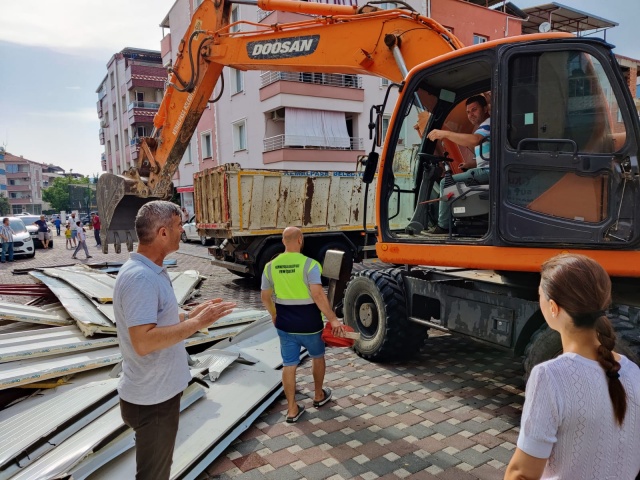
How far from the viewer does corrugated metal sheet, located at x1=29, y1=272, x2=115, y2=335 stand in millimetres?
5160

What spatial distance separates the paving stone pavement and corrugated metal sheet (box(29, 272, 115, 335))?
7.47ft

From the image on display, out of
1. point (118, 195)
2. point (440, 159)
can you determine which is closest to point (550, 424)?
point (440, 159)

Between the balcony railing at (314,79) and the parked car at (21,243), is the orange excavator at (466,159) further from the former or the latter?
the parked car at (21,243)

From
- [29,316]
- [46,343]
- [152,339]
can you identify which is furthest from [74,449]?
[29,316]

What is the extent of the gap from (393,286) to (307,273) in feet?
5.36

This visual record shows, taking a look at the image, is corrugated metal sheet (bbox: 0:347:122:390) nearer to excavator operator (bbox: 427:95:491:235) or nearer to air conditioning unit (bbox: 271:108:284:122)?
excavator operator (bbox: 427:95:491:235)

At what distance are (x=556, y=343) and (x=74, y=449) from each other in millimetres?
3434

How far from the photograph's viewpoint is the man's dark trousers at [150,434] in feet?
7.65

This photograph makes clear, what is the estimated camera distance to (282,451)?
3.54 meters

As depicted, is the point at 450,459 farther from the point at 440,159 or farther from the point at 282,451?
the point at 440,159

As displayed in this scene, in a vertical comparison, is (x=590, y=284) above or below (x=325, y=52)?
below

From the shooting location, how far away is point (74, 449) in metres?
3.03

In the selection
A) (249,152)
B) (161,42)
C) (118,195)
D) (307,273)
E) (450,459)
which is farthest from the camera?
(161,42)

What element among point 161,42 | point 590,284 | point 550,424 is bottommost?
→ point 550,424
